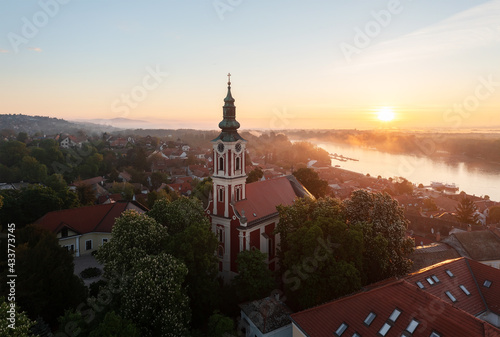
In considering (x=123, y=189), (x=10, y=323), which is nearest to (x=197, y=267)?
(x=10, y=323)

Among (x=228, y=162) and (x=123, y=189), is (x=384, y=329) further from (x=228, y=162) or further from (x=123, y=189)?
(x=123, y=189)

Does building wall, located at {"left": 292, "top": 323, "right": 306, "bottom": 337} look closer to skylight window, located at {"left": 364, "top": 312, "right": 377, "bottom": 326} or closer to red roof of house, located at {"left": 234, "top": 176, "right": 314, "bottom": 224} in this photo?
skylight window, located at {"left": 364, "top": 312, "right": 377, "bottom": 326}

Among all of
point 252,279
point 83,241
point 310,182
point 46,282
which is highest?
point 310,182

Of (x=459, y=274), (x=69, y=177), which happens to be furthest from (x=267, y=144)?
(x=459, y=274)

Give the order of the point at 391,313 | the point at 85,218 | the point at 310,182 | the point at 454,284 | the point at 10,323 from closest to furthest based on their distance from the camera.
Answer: the point at 10,323, the point at 391,313, the point at 454,284, the point at 85,218, the point at 310,182

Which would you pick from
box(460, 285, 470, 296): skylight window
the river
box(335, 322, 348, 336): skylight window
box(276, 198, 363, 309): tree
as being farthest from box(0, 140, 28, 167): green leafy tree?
the river

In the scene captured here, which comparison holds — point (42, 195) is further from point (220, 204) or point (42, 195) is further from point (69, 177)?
point (69, 177)

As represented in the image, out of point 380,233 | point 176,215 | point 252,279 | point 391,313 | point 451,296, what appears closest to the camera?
point 391,313
